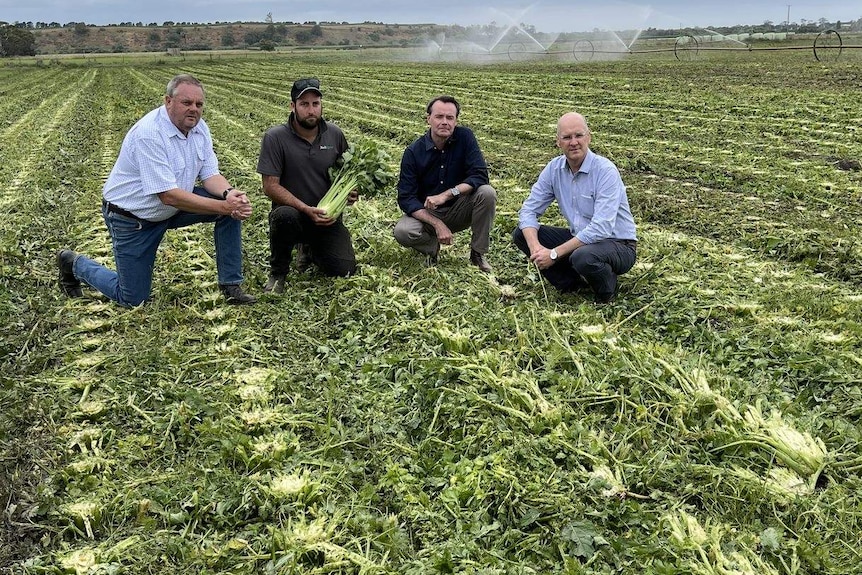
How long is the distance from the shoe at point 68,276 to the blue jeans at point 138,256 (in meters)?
0.06

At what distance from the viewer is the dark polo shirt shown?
5770 millimetres

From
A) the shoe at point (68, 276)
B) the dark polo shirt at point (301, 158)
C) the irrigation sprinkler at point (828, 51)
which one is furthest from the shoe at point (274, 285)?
the irrigation sprinkler at point (828, 51)

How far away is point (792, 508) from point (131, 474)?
3172 mm

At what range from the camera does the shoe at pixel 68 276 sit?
5.91 m

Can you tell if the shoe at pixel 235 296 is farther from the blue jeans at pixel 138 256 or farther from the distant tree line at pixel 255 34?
the distant tree line at pixel 255 34

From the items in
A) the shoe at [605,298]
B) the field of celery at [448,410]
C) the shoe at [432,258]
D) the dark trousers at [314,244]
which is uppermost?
the dark trousers at [314,244]

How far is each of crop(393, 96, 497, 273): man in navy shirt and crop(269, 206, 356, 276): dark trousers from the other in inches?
21.0

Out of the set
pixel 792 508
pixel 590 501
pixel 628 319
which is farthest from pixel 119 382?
pixel 792 508

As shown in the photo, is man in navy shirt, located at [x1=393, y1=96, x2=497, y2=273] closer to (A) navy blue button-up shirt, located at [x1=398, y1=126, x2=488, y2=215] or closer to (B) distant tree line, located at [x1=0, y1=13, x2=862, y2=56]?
(A) navy blue button-up shirt, located at [x1=398, y1=126, x2=488, y2=215]

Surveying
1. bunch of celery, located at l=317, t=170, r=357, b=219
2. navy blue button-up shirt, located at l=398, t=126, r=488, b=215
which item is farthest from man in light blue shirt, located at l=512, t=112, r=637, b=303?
bunch of celery, located at l=317, t=170, r=357, b=219

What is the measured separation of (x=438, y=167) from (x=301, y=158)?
1192 millimetres

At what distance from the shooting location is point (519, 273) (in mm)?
6324

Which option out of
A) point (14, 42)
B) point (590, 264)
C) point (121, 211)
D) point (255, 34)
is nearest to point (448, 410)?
point (590, 264)

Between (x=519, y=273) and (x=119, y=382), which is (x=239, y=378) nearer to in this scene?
(x=119, y=382)
